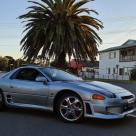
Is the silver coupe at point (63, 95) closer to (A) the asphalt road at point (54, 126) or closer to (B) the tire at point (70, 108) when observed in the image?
(B) the tire at point (70, 108)

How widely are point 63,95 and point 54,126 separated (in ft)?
2.66

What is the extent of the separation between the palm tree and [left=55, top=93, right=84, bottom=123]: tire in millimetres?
12589

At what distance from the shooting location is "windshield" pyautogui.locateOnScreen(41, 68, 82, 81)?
8.51 m

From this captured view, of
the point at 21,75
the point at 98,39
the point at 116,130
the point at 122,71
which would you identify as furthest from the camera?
the point at 122,71

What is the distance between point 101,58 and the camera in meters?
69.4

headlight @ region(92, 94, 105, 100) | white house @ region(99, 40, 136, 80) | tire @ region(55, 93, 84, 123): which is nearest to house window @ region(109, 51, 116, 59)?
white house @ region(99, 40, 136, 80)

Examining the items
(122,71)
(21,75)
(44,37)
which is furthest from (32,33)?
(122,71)

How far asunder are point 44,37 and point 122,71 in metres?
40.0

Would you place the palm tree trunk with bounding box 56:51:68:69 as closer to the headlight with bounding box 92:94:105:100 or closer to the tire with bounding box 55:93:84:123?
the tire with bounding box 55:93:84:123

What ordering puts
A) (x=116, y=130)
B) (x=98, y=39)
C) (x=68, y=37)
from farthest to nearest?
(x=98, y=39), (x=68, y=37), (x=116, y=130)

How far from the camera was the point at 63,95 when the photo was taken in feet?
26.1

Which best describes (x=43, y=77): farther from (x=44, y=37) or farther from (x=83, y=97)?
(x=44, y=37)

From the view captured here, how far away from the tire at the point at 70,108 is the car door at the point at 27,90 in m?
0.42

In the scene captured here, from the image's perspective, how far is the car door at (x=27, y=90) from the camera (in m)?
8.24
